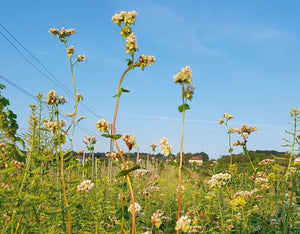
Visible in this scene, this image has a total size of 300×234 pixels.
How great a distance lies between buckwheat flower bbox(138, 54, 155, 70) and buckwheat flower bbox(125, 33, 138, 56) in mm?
56

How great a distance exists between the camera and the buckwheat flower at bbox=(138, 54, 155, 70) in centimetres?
181

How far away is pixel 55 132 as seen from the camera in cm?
230

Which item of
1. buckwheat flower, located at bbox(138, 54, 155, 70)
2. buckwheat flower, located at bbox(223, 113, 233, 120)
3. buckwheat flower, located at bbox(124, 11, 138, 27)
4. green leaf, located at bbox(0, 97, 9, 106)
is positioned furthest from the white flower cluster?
buckwheat flower, located at bbox(223, 113, 233, 120)

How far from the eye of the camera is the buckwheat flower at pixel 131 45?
1785mm

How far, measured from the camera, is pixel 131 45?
1.79 metres

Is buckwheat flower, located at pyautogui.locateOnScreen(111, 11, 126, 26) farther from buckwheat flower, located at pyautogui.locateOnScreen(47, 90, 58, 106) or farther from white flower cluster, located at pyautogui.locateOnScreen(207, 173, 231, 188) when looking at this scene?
white flower cluster, located at pyautogui.locateOnScreen(207, 173, 231, 188)

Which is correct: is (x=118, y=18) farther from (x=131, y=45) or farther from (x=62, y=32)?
(x=62, y=32)

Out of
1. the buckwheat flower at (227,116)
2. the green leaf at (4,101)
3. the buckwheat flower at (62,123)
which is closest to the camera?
the buckwheat flower at (62,123)

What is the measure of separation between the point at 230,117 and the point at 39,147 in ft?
12.4

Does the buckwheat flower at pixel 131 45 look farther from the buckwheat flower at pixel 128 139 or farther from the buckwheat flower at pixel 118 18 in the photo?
the buckwheat flower at pixel 128 139

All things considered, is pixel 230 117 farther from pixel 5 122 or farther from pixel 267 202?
pixel 5 122

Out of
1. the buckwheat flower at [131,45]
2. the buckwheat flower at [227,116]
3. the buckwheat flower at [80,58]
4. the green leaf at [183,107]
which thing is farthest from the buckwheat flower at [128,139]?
the buckwheat flower at [227,116]

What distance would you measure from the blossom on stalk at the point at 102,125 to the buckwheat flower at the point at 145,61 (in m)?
0.36

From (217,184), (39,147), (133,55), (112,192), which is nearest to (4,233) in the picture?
(39,147)
